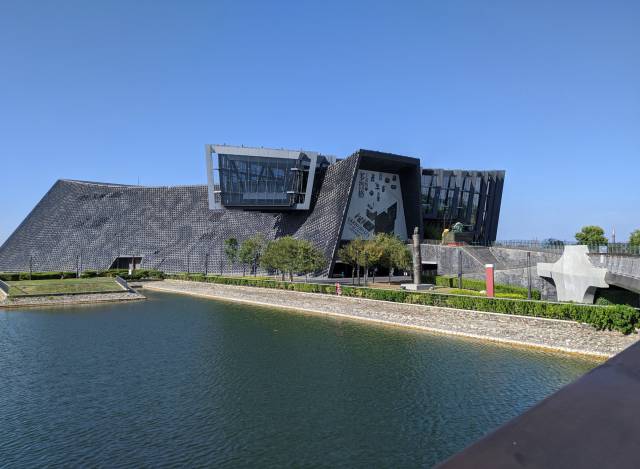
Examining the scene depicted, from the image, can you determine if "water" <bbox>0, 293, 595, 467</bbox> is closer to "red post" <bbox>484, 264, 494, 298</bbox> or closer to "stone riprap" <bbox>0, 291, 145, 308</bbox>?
"red post" <bbox>484, 264, 494, 298</bbox>

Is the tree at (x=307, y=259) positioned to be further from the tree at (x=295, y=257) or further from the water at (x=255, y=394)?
the water at (x=255, y=394)

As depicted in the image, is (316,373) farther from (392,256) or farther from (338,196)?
(338,196)

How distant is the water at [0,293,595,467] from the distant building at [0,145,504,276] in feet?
107

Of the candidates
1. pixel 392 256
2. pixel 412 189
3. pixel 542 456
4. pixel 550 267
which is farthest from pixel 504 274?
pixel 542 456

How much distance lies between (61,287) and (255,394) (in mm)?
41441

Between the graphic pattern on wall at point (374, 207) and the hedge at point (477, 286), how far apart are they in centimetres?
1450

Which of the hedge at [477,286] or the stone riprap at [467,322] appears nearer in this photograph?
the stone riprap at [467,322]

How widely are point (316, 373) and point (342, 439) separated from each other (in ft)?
24.6

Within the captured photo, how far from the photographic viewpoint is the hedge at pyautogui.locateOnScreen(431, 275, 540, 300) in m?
37.8

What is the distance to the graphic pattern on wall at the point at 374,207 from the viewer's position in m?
63.9

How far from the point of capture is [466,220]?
77.6 m

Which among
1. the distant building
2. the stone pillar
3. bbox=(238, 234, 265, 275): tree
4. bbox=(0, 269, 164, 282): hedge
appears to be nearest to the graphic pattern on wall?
the distant building

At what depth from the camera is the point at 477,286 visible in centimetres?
4531

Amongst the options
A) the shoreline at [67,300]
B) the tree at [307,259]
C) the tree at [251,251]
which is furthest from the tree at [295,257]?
the shoreline at [67,300]
